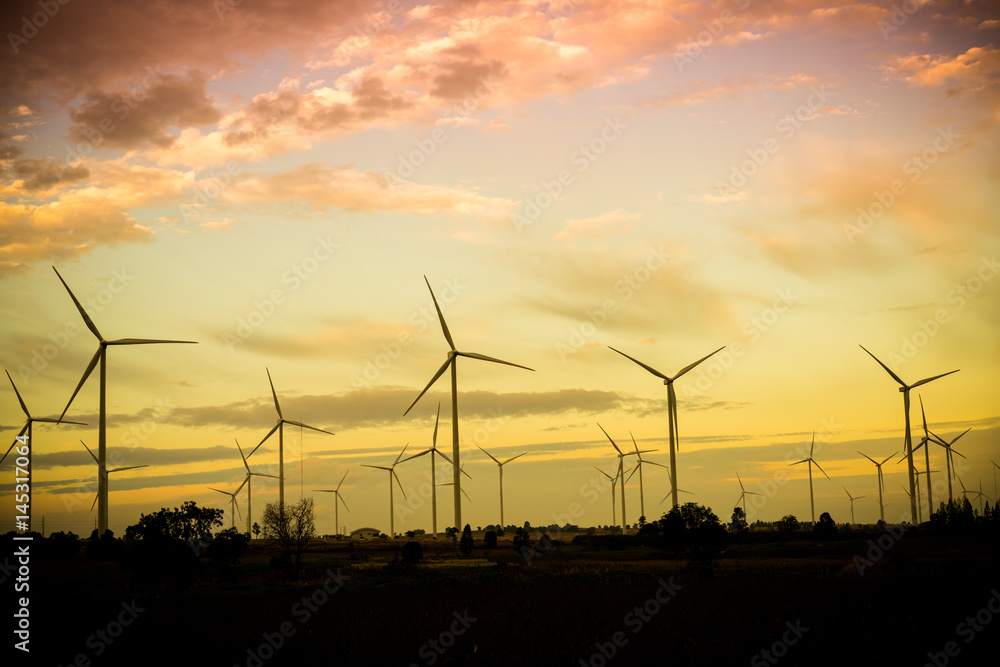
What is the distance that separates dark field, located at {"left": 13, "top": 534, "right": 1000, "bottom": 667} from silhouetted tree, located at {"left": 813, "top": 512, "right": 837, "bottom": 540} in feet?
241

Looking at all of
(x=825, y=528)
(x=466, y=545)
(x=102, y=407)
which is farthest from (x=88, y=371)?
(x=825, y=528)

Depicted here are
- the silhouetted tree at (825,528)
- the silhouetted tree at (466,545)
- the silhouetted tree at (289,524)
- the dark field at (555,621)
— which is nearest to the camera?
the dark field at (555,621)

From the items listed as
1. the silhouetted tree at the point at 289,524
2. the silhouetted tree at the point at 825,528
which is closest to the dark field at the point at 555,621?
the silhouetted tree at the point at 289,524

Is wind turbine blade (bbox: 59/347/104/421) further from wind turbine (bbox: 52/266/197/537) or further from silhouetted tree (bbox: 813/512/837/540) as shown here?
silhouetted tree (bbox: 813/512/837/540)

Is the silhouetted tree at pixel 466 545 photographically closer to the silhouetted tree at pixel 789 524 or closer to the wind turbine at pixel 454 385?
the wind turbine at pixel 454 385

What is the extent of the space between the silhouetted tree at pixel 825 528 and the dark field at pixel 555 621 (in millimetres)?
73405

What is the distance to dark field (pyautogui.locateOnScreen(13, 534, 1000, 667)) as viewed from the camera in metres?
29.9

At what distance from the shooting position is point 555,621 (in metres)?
36.6

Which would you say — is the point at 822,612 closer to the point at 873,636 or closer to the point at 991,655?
the point at 873,636

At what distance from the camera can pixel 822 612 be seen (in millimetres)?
37375

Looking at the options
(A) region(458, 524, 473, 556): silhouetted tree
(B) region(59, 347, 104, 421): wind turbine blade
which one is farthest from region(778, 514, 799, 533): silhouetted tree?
(B) region(59, 347, 104, 421): wind turbine blade

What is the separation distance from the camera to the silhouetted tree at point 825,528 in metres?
132

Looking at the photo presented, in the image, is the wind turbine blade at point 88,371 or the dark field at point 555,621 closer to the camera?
the dark field at point 555,621

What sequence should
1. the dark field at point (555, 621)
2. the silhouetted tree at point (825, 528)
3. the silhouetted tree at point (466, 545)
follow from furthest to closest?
the silhouetted tree at point (825, 528) < the silhouetted tree at point (466, 545) < the dark field at point (555, 621)
